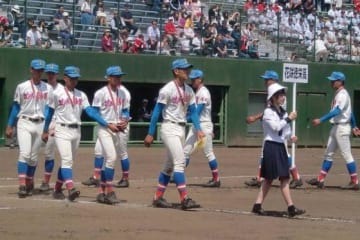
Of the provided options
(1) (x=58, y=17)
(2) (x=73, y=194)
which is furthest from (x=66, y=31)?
(2) (x=73, y=194)

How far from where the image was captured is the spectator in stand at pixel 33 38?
2798 centimetres

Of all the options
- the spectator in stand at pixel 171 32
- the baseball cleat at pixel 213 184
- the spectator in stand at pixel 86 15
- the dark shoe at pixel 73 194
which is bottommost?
the baseball cleat at pixel 213 184

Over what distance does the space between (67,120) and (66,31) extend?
15.8 metres

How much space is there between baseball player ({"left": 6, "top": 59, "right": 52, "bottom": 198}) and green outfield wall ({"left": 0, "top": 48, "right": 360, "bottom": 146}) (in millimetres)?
13243

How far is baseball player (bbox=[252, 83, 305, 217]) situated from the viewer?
12117mm

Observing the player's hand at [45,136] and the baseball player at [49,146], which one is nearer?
the player's hand at [45,136]

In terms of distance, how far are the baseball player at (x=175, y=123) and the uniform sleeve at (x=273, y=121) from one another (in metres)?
1.10

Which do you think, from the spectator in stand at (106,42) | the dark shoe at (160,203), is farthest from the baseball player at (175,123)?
the spectator in stand at (106,42)

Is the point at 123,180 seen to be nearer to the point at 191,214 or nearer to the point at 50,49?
the point at 191,214

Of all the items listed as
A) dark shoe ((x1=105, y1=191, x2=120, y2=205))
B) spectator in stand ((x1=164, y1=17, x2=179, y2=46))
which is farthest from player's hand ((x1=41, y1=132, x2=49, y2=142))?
spectator in stand ((x1=164, y1=17, x2=179, y2=46))

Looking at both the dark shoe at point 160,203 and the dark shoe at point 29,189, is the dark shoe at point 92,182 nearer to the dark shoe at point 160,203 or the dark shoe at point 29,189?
the dark shoe at point 29,189

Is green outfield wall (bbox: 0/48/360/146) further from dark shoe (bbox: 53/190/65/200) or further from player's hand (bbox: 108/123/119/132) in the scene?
player's hand (bbox: 108/123/119/132)

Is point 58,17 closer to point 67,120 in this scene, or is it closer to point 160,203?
point 67,120

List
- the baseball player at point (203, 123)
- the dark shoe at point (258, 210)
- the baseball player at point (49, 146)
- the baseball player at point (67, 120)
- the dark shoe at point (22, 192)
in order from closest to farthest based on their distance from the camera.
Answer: the dark shoe at point (258, 210) → the baseball player at point (67, 120) → the dark shoe at point (22, 192) → the baseball player at point (49, 146) → the baseball player at point (203, 123)
